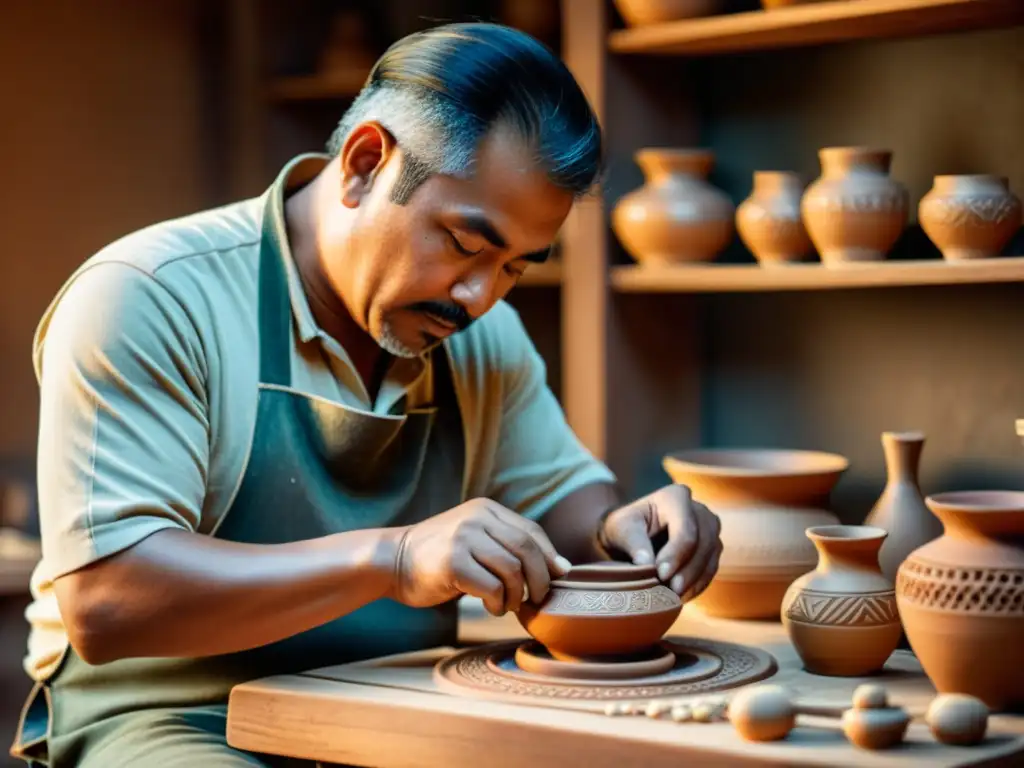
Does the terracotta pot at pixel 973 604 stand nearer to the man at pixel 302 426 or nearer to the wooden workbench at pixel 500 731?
the wooden workbench at pixel 500 731

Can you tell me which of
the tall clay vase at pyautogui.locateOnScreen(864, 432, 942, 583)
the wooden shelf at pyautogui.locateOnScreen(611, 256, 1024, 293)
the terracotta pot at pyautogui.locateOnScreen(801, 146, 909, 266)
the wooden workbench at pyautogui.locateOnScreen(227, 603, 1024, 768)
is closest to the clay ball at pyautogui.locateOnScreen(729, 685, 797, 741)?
the wooden workbench at pyautogui.locateOnScreen(227, 603, 1024, 768)

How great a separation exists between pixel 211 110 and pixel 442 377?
2019 millimetres

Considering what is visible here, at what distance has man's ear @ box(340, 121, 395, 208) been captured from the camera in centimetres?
224

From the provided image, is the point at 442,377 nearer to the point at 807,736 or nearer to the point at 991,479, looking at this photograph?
the point at 807,736

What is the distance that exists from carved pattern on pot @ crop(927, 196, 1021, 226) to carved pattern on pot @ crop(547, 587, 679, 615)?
1.06m

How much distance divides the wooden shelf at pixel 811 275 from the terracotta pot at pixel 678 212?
0.04m

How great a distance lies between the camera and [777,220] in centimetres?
305

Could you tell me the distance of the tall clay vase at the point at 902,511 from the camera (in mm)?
2615

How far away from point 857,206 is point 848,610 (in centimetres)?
96

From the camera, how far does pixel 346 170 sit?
2268mm

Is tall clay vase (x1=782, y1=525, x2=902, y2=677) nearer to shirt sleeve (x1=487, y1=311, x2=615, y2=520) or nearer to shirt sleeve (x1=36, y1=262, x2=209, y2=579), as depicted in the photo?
shirt sleeve (x1=487, y1=311, x2=615, y2=520)

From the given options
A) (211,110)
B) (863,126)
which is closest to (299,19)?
(211,110)

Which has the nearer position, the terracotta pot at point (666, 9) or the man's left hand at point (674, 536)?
the man's left hand at point (674, 536)

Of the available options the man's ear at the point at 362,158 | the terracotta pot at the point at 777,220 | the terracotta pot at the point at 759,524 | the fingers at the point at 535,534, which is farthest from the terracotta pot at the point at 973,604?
the terracotta pot at the point at 777,220
